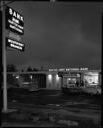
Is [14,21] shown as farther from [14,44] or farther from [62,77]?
[62,77]

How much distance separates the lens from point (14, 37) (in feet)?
41.1

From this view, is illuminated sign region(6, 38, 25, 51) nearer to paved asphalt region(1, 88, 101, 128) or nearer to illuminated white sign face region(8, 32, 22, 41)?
illuminated white sign face region(8, 32, 22, 41)

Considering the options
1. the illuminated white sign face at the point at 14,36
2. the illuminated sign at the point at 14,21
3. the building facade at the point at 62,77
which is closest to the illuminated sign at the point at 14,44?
the illuminated white sign face at the point at 14,36

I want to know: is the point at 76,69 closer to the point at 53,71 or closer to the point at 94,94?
the point at 53,71

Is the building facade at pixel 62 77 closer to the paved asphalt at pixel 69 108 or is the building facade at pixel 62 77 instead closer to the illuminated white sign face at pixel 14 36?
the paved asphalt at pixel 69 108

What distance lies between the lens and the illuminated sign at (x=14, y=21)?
12.0m

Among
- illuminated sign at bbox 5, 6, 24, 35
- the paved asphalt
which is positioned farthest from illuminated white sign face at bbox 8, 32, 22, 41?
the paved asphalt

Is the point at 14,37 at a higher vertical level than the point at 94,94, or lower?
higher

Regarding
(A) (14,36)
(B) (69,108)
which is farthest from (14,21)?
(B) (69,108)

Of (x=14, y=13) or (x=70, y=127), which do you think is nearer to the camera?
(x=70, y=127)

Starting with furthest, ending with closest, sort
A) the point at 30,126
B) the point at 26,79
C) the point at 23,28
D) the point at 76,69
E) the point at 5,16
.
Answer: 1. the point at 26,79
2. the point at 76,69
3. the point at 23,28
4. the point at 5,16
5. the point at 30,126

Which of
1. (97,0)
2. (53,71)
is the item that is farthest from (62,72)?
(97,0)

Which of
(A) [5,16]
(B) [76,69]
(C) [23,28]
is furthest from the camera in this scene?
(B) [76,69]

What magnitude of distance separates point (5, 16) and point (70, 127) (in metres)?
6.41
